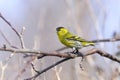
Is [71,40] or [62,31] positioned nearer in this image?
[71,40]

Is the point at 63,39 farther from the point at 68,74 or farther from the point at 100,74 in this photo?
the point at 68,74

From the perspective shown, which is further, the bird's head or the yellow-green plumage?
the bird's head

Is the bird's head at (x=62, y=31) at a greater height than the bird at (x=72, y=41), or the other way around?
the bird's head at (x=62, y=31)

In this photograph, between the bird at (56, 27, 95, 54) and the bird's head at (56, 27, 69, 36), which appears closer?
the bird at (56, 27, 95, 54)

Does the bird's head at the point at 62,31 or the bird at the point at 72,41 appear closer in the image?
the bird at the point at 72,41

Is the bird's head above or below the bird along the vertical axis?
above

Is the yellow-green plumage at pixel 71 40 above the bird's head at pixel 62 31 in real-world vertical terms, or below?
below

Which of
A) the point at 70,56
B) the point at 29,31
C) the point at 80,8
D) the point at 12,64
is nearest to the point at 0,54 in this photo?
the point at 12,64

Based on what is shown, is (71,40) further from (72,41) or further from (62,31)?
(62,31)

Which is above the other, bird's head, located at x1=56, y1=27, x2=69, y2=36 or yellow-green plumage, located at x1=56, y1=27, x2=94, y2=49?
bird's head, located at x1=56, y1=27, x2=69, y2=36

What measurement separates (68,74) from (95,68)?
16.7 inches

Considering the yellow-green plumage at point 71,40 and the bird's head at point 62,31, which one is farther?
the bird's head at point 62,31

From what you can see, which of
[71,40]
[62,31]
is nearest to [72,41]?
[71,40]

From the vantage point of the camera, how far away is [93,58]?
3.26 metres
